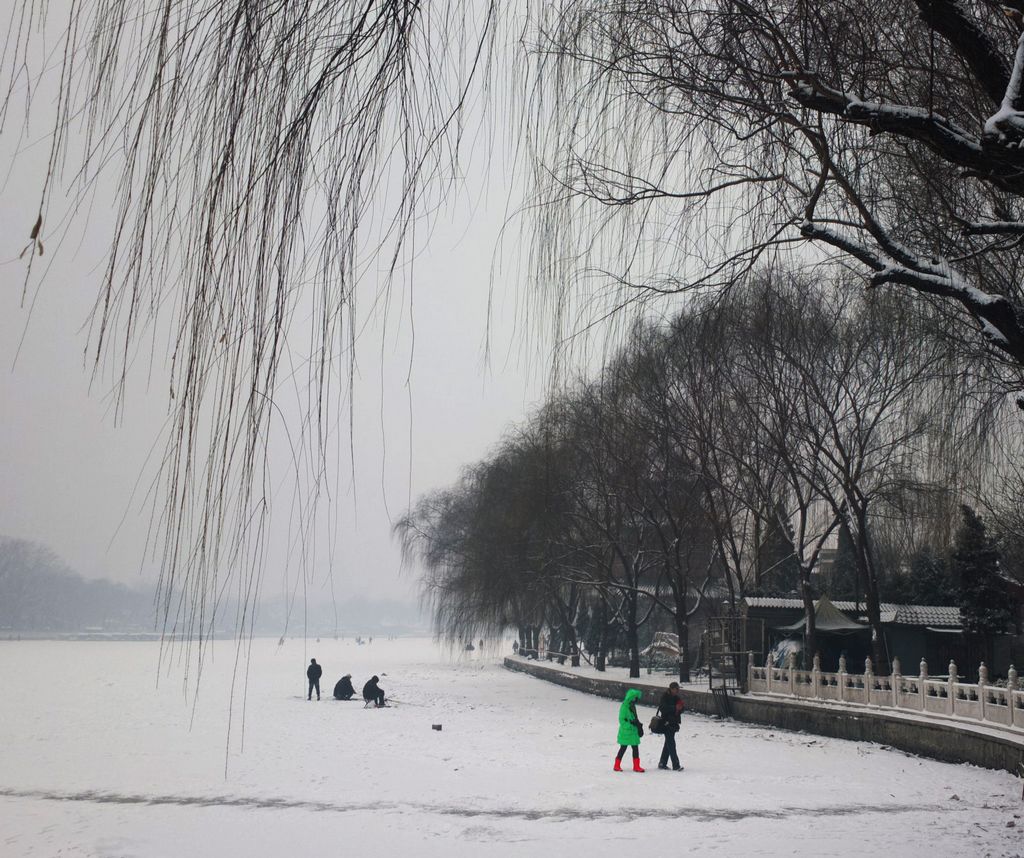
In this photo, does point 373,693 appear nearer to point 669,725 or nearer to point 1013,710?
point 669,725

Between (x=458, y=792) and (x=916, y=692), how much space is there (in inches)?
438

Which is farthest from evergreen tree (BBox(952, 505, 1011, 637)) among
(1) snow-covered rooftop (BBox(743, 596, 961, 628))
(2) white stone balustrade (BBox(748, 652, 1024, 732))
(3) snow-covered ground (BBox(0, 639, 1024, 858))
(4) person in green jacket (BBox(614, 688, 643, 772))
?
(4) person in green jacket (BBox(614, 688, 643, 772))

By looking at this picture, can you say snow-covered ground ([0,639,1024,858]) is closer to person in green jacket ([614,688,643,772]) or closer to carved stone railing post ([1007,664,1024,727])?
person in green jacket ([614,688,643,772])

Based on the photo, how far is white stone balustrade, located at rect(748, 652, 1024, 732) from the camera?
50.9 ft

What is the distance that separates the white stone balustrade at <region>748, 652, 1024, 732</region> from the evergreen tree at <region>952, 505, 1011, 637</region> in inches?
213

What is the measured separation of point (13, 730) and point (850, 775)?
15327 millimetres

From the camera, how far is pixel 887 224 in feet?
21.4

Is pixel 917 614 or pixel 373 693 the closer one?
pixel 373 693

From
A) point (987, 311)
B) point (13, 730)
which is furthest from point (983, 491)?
point (13, 730)

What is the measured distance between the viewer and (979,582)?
94.6ft

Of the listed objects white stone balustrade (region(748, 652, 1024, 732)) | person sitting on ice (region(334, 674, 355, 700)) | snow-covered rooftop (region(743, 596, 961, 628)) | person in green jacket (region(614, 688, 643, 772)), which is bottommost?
person sitting on ice (region(334, 674, 355, 700))

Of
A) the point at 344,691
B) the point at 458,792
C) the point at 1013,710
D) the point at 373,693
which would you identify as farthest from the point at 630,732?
the point at 344,691

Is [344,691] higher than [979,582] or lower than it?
lower

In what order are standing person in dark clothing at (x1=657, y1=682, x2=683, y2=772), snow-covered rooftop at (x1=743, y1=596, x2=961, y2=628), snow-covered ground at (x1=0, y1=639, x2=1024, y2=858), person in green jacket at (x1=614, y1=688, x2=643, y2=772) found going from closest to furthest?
snow-covered ground at (x1=0, y1=639, x2=1024, y2=858) → person in green jacket at (x1=614, y1=688, x2=643, y2=772) → standing person in dark clothing at (x1=657, y1=682, x2=683, y2=772) → snow-covered rooftop at (x1=743, y1=596, x2=961, y2=628)
